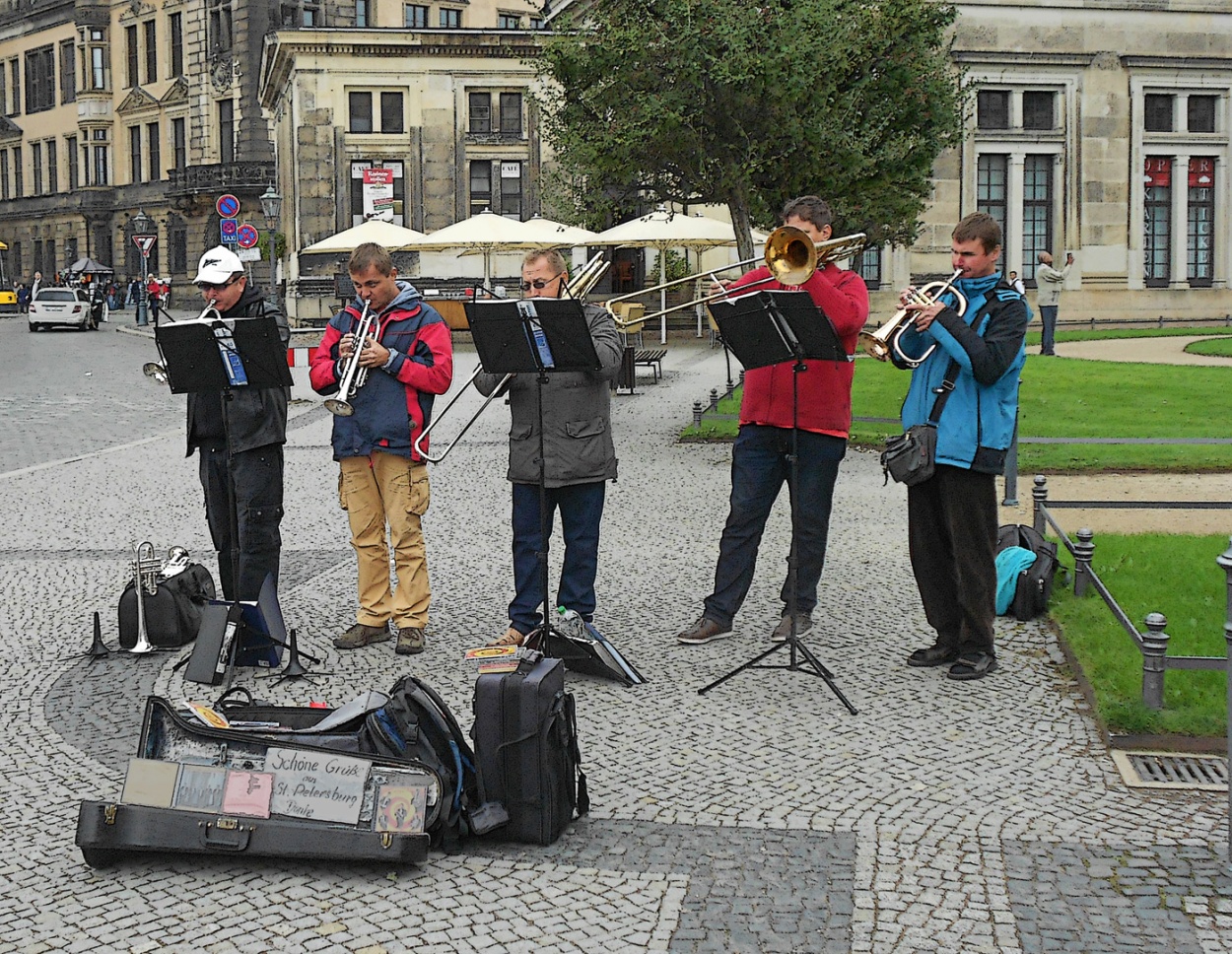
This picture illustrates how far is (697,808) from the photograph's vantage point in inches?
212

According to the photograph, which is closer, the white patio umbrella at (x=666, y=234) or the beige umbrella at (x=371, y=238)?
the white patio umbrella at (x=666, y=234)

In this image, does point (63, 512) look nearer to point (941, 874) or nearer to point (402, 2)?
point (941, 874)

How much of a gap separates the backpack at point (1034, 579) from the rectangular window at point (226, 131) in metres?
64.0

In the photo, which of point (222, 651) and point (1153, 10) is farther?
point (1153, 10)

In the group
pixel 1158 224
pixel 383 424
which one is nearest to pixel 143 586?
pixel 383 424

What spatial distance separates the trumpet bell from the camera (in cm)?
716

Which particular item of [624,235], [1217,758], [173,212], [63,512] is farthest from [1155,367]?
[173,212]

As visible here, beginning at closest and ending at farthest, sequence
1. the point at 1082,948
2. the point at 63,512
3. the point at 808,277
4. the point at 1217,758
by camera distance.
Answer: the point at 1082,948 → the point at 1217,758 → the point at 808,277 → the point at 63,512

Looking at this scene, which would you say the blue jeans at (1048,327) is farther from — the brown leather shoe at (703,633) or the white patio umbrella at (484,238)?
the brown leather shoe at (703,633)

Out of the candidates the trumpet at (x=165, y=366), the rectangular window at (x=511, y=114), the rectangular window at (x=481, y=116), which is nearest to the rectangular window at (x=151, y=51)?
the rectangular window at (x=481, y=116)

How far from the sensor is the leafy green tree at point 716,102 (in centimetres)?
1656

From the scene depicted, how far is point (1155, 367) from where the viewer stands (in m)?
22.8

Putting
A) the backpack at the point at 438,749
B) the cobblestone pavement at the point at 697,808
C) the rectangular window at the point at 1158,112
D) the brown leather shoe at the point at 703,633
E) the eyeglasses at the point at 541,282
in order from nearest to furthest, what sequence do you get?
the cobblestone pavement at the point at 697,808 → the backpack at the point at 438,749 → the eyeglasses at the point at 541,282 → the brown leather shoe at the point at 703,633 → the rectangular window at the point at 1158,112

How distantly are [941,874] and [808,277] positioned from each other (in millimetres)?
3216
